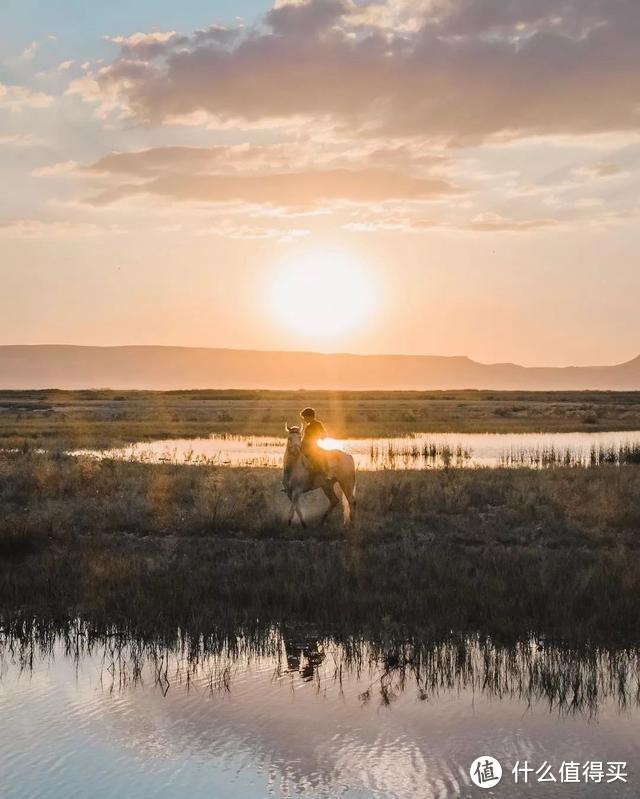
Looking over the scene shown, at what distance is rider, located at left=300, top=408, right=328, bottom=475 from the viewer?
17312 millimetres

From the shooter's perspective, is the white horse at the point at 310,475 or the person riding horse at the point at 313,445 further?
the white horse at the point at 310,475

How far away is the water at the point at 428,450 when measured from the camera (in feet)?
110

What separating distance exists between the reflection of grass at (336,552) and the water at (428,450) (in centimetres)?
768

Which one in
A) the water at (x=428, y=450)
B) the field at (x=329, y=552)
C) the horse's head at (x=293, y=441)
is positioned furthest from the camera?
the water at (x=428, y=450)

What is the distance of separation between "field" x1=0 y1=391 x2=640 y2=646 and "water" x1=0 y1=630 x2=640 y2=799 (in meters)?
0.88

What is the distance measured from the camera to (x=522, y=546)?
1695 centimetres

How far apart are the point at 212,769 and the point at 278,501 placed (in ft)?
43.1

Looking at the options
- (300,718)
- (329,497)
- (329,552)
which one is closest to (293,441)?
(329,497)

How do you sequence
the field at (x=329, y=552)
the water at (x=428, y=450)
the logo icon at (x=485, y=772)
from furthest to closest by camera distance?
the water at (x=428, y=450) < the field at (x=329, y=552) < the logo icon at (x=485, y=772)

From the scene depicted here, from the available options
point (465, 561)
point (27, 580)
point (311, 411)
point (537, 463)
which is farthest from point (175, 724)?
point (537, 463)

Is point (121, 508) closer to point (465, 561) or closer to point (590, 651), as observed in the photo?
point (465, 561)

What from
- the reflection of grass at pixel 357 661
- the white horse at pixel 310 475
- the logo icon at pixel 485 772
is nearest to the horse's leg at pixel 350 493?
the white horse at pixel 310 475

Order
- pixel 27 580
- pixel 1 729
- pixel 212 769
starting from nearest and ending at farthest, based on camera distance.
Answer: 1. pixel 212 769
2. pixel 1 729
3. pixel 27 580

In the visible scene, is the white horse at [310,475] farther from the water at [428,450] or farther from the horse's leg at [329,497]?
the water at [428,450]
